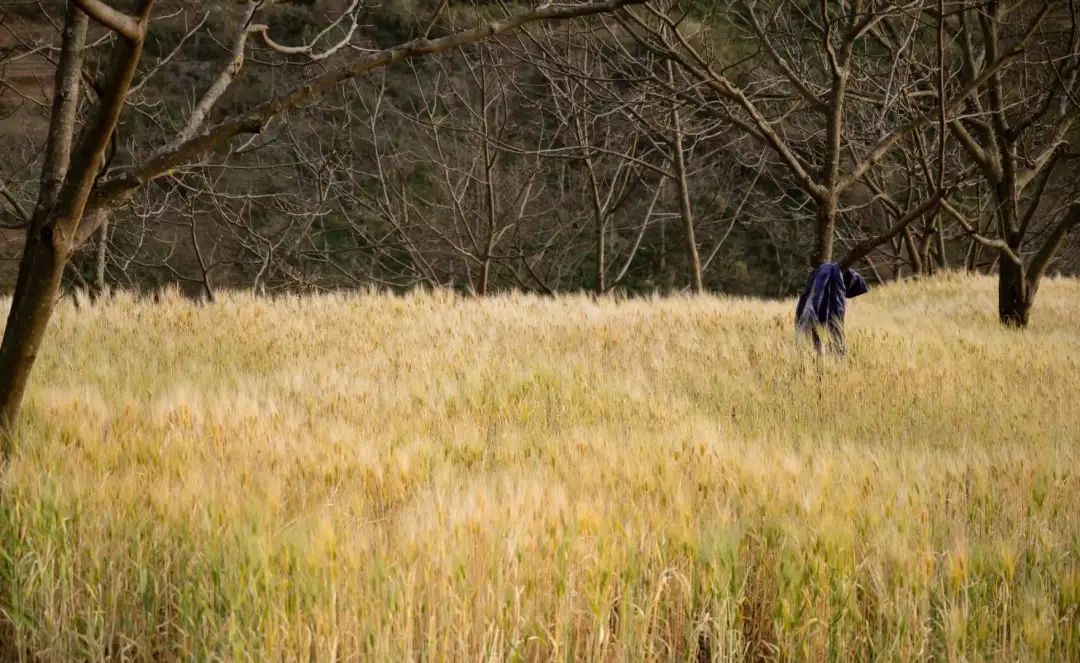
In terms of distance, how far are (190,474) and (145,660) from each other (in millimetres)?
907

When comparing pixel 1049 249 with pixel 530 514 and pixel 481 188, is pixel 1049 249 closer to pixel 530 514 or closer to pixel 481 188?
pixel 530 514

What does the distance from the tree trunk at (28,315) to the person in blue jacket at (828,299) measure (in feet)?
17.1

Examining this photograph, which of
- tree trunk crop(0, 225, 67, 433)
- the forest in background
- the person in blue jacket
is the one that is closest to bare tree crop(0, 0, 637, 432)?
tree trunk crop(0, 225, 67, 433)

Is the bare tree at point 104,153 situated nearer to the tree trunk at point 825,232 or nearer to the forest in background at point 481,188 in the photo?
the tree trunk at point 825,232

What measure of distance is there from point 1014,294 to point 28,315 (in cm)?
971

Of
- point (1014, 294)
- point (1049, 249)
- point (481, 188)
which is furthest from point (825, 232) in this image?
point (481, 188)

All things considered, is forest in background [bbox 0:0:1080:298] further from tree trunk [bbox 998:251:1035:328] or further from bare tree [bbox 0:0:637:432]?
bare tree [bbox 0:0:637:432]

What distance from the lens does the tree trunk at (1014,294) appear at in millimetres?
9414

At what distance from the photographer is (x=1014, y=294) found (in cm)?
953

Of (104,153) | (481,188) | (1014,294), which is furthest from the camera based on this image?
(481,188)

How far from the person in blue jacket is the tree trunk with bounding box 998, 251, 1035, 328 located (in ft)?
11.9

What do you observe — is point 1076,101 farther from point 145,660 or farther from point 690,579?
point 145,660

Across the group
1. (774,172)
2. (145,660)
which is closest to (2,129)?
(774,172)

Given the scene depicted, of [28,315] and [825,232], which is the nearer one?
[28,315]
